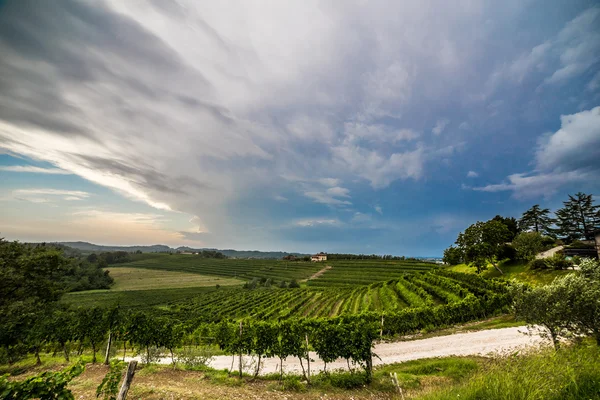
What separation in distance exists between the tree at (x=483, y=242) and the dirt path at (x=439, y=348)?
3045 cm

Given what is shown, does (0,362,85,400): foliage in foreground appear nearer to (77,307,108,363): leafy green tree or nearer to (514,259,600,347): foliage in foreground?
(514,259,600,347): foliage in foreground

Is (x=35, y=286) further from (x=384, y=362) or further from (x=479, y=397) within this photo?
(x=479, y=397)

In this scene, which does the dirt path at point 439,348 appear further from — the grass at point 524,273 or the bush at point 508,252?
the bush at point 508,252

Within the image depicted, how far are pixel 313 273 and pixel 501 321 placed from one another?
283 ft

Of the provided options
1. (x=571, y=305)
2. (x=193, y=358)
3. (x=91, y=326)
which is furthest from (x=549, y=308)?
(x=91, y=326)

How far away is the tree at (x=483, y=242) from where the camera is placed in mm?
47438

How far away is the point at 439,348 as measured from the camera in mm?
19516

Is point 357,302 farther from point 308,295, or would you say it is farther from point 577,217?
point 577,217

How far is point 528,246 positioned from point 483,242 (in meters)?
6.85

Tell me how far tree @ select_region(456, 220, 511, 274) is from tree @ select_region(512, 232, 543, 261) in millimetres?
2947

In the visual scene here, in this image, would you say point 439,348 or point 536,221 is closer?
point 439,348

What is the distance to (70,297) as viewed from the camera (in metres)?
68.4

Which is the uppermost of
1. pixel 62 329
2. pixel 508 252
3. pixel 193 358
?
pixel 508 252

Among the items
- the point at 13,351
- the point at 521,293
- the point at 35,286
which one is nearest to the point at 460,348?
the point at 521,293
